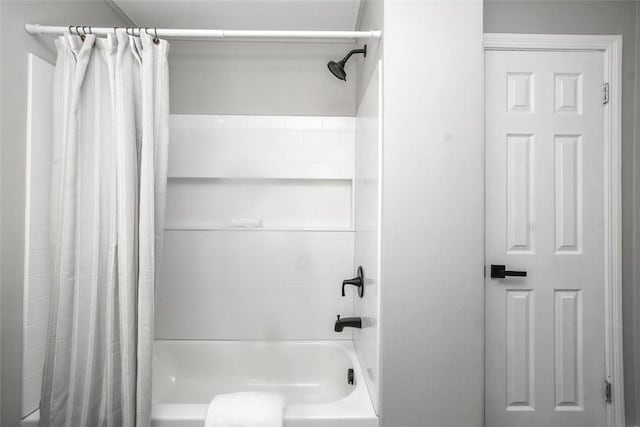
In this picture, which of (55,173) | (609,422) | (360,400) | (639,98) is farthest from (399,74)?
(609,422)

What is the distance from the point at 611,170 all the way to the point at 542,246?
1.45 feet

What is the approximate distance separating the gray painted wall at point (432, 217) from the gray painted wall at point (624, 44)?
0.46 metres

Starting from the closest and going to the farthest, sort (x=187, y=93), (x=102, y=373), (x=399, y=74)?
(x=399, y=74) < (x=102, y=373) < (x=187, y=93)

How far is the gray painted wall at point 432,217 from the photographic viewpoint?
124 cm

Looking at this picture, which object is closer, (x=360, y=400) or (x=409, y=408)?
(x=409, y=408)

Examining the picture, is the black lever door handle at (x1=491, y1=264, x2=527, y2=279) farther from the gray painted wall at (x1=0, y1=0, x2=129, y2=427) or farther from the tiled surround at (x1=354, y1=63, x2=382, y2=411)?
the gray painted wall at (x1=0, y1=0, x2=129, y2=427)

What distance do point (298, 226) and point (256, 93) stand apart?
89cm

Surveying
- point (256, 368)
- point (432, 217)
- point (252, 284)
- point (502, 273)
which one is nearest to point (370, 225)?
point (432, 217)

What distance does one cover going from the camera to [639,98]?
1255 millimetres

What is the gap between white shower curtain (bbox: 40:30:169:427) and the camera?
1.30 meters

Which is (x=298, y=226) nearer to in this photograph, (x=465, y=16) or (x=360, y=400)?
(x=360, y=400)

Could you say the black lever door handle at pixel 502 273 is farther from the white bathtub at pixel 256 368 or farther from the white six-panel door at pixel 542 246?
the white bathtub at pixel 256 368

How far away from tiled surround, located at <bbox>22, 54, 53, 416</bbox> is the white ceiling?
0.70m

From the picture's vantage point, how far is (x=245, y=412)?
51.4 inches
